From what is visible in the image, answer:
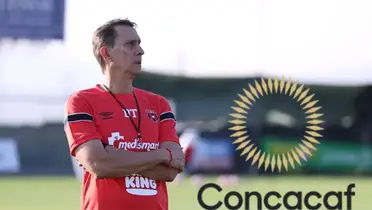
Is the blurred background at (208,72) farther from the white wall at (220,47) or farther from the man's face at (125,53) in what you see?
the man's face at (125,53)

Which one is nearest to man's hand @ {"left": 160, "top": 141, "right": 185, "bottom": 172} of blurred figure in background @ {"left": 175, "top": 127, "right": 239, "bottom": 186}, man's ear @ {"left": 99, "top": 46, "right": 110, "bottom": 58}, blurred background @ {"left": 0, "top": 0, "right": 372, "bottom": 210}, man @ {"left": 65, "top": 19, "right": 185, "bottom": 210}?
man @ {"left": 65, "top": 19, "right": 185, "bottom": 210}

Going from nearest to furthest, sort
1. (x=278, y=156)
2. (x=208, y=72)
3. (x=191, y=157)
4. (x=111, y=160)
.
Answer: (x=111, y=160) → (x=278, y=156) → (x=208, y=72) → (x=191, y=157)

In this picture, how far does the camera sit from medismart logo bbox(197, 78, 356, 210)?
5.10 meters

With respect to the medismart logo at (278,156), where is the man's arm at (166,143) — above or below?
above

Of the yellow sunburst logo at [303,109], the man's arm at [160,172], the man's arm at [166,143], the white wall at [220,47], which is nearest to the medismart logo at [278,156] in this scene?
the yellow sunburst logo at [303,109]

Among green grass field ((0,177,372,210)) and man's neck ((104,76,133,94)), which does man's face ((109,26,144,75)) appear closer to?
man's neck ((104,76,133,94))

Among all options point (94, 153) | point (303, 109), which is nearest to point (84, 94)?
point (94, 153)

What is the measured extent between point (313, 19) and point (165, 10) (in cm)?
89

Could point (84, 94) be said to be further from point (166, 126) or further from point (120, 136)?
point (166, 126)

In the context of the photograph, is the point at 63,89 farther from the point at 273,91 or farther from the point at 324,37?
the point at 324,37

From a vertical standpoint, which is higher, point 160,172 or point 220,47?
point 220,47

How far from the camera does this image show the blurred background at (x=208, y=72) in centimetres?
504

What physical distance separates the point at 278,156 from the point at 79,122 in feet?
7.32

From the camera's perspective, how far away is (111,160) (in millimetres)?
3029
